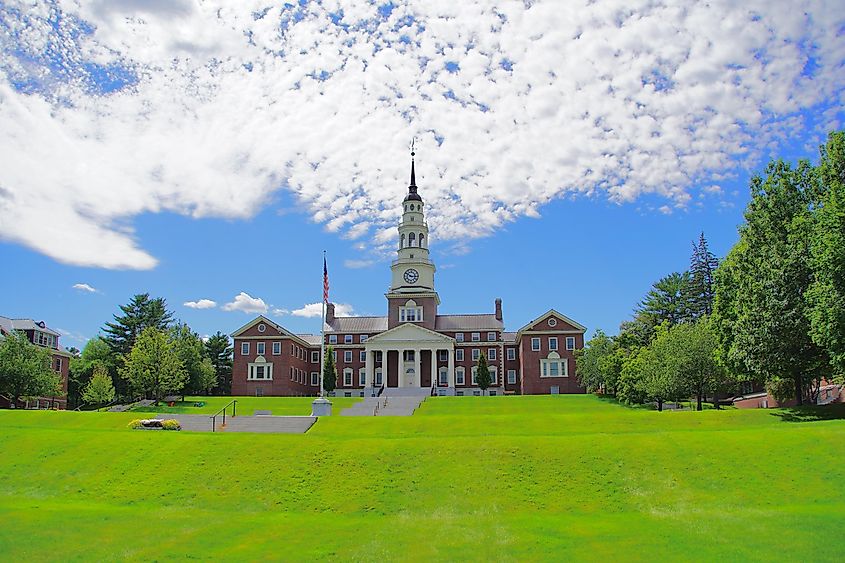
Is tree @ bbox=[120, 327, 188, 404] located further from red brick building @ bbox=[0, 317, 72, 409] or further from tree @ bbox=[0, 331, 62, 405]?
red brick building @ bbox=[0, 317, 72, 409]

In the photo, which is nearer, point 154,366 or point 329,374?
point 154,366

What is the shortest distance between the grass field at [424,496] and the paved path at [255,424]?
24.4 ft

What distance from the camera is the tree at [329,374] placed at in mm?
77438

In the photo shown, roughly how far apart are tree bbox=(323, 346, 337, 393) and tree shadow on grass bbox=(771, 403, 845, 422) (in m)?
50.6

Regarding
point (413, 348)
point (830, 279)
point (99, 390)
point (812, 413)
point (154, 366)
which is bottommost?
point (812, 413)

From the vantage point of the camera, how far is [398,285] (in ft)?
272

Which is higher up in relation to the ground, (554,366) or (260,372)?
(554,366)

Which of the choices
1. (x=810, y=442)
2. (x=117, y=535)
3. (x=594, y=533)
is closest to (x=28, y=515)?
(x=117, y=535)

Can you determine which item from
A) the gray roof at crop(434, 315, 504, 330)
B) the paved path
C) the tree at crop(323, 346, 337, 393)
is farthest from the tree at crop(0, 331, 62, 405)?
the gray roof at crop(434, 315, 504, 330)

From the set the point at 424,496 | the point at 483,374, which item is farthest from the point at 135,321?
the point at 424,496

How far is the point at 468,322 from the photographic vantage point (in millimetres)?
83938

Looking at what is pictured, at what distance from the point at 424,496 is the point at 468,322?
209 feet

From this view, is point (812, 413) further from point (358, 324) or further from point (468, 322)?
point (358, 324)

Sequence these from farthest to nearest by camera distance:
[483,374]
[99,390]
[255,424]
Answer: [483,374] < [99,390] < [255,424]
